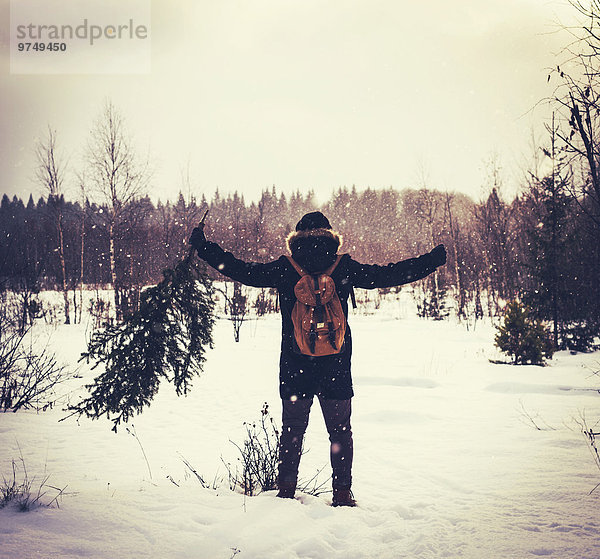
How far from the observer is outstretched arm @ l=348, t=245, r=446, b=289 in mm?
2600

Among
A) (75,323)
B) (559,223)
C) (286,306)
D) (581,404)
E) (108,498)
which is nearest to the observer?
(108,498)

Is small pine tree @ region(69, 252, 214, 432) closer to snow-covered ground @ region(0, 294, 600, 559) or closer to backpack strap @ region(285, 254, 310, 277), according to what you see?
snow-covered ground @ region(0, 294, 600, 559)

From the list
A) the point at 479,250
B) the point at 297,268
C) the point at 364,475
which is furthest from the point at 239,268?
the point at 479,250

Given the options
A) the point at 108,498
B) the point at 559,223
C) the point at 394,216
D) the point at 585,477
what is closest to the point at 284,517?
the point at 108,498

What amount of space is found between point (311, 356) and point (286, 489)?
960 millimetres

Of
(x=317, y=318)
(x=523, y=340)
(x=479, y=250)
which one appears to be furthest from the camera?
(x=479, y=250)

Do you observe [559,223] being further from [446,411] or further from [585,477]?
[585,477]

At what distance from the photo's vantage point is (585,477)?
2934mm

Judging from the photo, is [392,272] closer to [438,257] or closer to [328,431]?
[438,257]

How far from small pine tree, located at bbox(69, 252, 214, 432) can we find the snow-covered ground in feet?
2.18

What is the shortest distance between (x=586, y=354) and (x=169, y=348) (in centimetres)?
1095

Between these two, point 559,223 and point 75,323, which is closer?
point 559,223

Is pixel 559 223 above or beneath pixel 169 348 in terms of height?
above

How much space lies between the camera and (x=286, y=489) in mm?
2531
